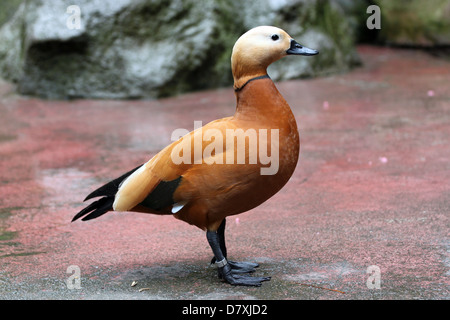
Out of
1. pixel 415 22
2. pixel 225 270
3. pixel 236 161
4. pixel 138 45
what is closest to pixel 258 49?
pixel 236 161

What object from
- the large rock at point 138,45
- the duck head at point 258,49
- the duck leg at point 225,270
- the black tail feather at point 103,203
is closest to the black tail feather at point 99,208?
the black tail feather at point 103,203

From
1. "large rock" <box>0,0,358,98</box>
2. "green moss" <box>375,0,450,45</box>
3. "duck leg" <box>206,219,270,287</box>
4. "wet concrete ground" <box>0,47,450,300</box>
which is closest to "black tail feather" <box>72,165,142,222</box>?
"wet concrete ground" <box>0,47,450,300</box>

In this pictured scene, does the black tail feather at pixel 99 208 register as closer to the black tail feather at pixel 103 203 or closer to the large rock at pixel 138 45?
the black tail feather at pixel 103 203

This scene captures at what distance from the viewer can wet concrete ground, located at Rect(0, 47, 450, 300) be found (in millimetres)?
3264

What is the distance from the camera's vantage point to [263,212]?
4461 mm

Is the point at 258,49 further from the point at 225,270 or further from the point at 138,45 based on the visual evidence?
the point at 138,45

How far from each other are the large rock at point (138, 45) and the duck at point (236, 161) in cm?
530

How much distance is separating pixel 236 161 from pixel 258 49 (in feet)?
1.89

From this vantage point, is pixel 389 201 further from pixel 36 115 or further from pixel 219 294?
pixel 36 115

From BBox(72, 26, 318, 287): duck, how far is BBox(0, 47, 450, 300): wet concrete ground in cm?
42

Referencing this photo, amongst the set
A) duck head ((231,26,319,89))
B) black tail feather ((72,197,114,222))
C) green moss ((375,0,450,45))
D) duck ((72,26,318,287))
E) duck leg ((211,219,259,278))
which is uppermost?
green moss ((375,0,450,45))

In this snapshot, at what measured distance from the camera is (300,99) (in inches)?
316

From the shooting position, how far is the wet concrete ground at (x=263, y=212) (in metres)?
3.26

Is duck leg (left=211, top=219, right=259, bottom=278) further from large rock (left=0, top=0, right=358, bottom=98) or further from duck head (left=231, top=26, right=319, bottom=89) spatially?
large rock (left=0, top=0, right=358, bottom=98)
